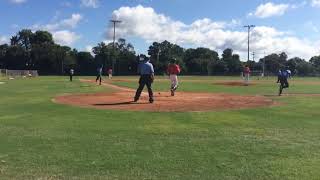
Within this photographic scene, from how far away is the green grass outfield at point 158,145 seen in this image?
835 centimetres

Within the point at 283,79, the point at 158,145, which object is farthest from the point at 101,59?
the point at 158,145

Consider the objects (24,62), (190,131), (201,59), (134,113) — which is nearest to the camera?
(190,131)

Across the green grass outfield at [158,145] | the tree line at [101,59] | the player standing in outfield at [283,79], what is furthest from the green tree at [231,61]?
the green grass outfield at [158,145]

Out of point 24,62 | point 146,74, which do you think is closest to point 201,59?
point 24,62

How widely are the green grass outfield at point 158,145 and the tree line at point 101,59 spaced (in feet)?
342

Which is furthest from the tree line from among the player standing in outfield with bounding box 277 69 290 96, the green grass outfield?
the green grass outfield

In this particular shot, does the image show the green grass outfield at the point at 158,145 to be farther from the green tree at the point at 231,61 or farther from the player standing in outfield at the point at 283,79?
the green tree at the point at 231,61

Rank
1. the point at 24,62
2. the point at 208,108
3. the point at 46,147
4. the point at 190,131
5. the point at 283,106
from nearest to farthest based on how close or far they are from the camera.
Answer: the point at 46,147 → the point at 190,131 → the point at 208,108 → the point at 283,106 → the point at 24,62

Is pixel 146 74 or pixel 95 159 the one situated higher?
pixel 146 74

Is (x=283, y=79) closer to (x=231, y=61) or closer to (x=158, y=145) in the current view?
(x=158, y=145)

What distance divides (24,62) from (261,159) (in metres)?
129

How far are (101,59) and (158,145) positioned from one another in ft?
402

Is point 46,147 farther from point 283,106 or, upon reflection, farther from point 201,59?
point 201,59

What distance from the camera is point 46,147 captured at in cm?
1025
